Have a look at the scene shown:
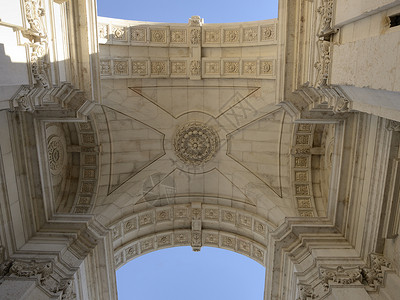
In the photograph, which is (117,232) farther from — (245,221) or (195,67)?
(195,67)

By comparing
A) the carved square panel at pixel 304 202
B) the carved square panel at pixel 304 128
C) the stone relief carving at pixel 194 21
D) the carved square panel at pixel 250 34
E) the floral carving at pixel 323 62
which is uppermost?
the stone relief carving at pixel 194 21

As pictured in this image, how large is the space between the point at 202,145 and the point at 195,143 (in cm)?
31

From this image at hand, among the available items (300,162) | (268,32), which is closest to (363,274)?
(300,162)

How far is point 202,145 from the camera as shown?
1490 centimetres

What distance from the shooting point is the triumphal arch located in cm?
712

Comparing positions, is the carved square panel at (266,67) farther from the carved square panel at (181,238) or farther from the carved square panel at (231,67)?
the carved square panel at (181,238)

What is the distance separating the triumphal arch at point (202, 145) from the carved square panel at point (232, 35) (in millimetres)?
52

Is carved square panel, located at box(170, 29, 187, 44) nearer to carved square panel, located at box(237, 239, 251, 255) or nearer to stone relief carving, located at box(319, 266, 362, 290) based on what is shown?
carved square panel, located at box(237, 239, 251, 255)

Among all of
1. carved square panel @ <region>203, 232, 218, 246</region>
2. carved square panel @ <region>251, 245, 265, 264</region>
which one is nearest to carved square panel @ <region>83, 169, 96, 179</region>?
carved square panel @ <region>203, 232, 218, 246</region>

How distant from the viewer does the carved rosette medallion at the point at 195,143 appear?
48.2ft

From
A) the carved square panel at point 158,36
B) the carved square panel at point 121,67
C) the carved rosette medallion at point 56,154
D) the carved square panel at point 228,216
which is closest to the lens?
the carved rosette medallion at point 56,154

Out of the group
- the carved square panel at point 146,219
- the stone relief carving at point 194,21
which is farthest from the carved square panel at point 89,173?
the stone relief carving at point 194,21

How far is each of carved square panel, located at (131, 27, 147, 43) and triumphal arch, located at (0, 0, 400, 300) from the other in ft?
0.12

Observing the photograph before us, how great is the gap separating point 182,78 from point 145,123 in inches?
93.5
